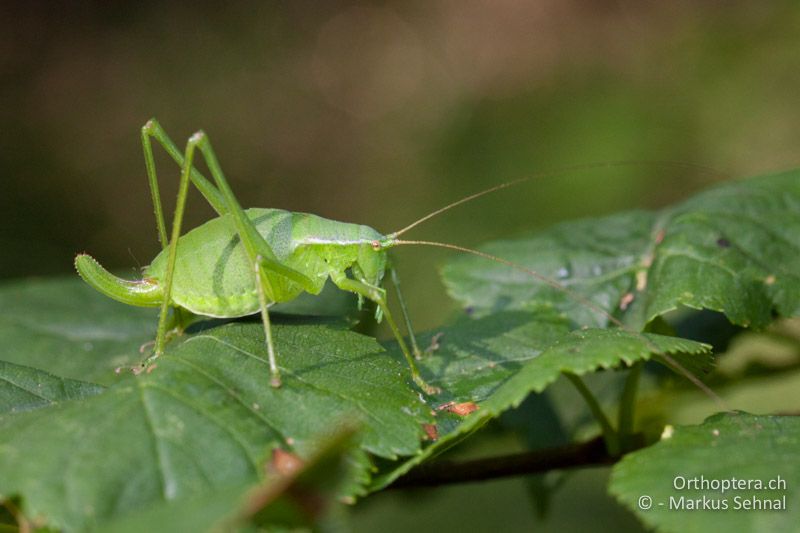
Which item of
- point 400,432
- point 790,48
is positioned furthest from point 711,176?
point 400,432

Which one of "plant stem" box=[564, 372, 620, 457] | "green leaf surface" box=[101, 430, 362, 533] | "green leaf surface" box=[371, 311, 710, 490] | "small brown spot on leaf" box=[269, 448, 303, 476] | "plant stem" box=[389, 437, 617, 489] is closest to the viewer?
"green leaf surface" box=[101, 430, 362, 533]

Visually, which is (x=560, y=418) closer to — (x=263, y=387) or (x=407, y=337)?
(x=407, y=337)

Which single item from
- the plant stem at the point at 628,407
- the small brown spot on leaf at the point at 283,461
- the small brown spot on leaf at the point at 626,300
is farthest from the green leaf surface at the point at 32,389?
the small brown spot on leaf at the point at 626,300

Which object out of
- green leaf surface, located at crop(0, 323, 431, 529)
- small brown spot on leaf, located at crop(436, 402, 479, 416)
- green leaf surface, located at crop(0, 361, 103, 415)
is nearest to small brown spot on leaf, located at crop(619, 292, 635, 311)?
small brown spot on leaf, located at crop(436, 402, 479, 416)

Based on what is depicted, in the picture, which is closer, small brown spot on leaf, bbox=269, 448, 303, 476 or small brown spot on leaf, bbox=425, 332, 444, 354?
small brown spot on leaf, bbox=269, 448, 303, 476

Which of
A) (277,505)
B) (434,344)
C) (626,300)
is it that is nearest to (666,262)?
(626,300)

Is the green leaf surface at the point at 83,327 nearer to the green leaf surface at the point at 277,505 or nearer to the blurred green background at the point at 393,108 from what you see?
the green leaf surface at the point at 277,505

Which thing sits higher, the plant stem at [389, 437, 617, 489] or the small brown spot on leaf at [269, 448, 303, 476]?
the small brown spot on leaf at [269, 448, 303, 476]

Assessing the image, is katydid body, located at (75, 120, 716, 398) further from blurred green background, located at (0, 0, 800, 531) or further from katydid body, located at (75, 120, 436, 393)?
blurred green background, located at (0, 0, 800, 531)

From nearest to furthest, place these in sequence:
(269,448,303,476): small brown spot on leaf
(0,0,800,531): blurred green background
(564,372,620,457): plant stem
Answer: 1. (269,448,303,476): small brown spot on leaf
2. (564,372,620,457): plant stem
3. (0,0,800,531): blurred green background
